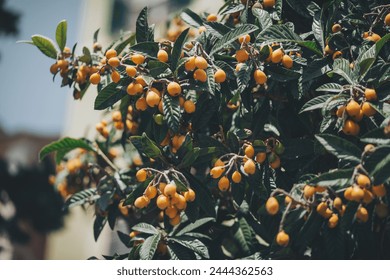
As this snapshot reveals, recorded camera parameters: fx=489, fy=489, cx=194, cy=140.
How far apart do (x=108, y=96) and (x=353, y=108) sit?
759mm

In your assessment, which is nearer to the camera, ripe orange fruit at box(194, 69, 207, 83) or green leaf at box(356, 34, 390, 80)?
→ green leaf at box(356, 34, 390, 80)

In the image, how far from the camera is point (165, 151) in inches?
69.2

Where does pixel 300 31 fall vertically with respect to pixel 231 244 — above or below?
above

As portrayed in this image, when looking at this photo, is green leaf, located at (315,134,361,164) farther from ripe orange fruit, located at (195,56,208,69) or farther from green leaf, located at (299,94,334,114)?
ripe orange fruit, located at (195,56,208,69)

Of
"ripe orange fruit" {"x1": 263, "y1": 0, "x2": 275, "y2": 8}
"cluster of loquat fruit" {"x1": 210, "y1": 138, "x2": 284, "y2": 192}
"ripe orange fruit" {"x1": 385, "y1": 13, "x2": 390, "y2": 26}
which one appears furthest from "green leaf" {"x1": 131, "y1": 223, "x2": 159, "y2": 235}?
"ripe orange fruit" {"x1": 385, "y1": 13, "x2": 390, "y2": 26}

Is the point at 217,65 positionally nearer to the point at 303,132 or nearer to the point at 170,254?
the point at 303,132

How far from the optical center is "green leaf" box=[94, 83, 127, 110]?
61.7 inches

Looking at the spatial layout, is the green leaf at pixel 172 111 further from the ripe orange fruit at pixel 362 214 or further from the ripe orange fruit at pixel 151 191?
the ripe orange fruit at pixel 362 214

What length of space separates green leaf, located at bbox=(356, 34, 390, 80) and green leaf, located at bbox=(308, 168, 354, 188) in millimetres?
295

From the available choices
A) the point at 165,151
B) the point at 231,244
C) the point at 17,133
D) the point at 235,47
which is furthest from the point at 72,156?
the point at 17,133

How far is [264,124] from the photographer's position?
160cm

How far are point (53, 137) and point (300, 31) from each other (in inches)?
252

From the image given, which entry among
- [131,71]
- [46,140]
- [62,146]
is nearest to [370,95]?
[131,71]

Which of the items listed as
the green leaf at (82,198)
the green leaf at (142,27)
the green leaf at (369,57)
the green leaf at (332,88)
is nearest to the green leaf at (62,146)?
the green leaf at (82,198)
